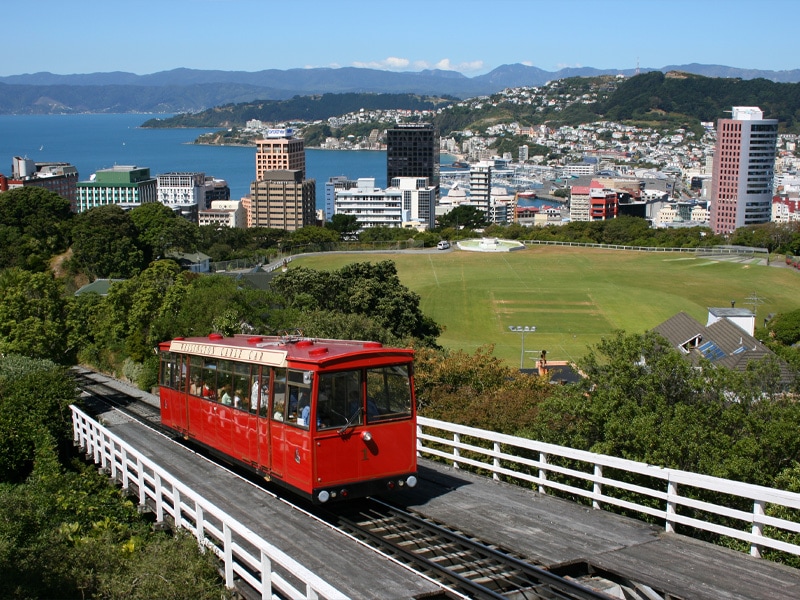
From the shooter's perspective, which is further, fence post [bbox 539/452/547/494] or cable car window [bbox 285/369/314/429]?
fence post [bbox 539/452/547/494]

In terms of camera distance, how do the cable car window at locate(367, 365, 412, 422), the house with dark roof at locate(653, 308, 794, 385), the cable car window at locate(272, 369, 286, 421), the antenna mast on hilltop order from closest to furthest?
the cable car window at locate(367, 365, 412, 422) < the cable car window at locate(272, 369, 286, 421) < the house with dark roof at locate(653, 308, 794, 385) < the antenna mast on hilltop

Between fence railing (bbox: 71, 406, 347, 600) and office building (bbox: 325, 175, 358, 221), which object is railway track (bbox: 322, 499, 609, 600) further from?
office building (bbox: 325, 175, 358, 221)

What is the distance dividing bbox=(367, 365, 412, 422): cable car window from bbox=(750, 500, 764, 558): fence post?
14.8 feet

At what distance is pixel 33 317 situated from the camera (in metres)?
30.7

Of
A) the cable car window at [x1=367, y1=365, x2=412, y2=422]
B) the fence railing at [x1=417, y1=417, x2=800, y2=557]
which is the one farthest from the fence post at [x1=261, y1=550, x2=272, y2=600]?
the fence railing at [x1=417, y1=417, x2=800, y2=557]

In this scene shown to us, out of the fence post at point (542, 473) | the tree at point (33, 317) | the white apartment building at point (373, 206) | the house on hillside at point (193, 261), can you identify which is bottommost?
the white apartment building at point (373, 206)

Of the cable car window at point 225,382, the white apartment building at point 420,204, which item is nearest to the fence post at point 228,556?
the cable car window at point 225,382

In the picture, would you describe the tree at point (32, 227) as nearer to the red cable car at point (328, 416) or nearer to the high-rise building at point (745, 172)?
the red cable car at point (328, 416)

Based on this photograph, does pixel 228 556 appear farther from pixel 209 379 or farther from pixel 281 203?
pixel 281 203

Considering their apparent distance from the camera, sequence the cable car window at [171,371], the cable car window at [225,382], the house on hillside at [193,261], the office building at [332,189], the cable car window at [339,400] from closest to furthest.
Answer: the cable car window at [339,400]
the cable car window at [225,382]
the cable car window at [171,371]
the house on hillside at [193,261]
the office building at [332,189]

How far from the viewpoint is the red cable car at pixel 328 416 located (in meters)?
11.4

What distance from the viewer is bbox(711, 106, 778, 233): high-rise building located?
18800 cm

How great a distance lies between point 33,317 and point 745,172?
180 meters

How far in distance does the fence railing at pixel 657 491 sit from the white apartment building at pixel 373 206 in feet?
501
